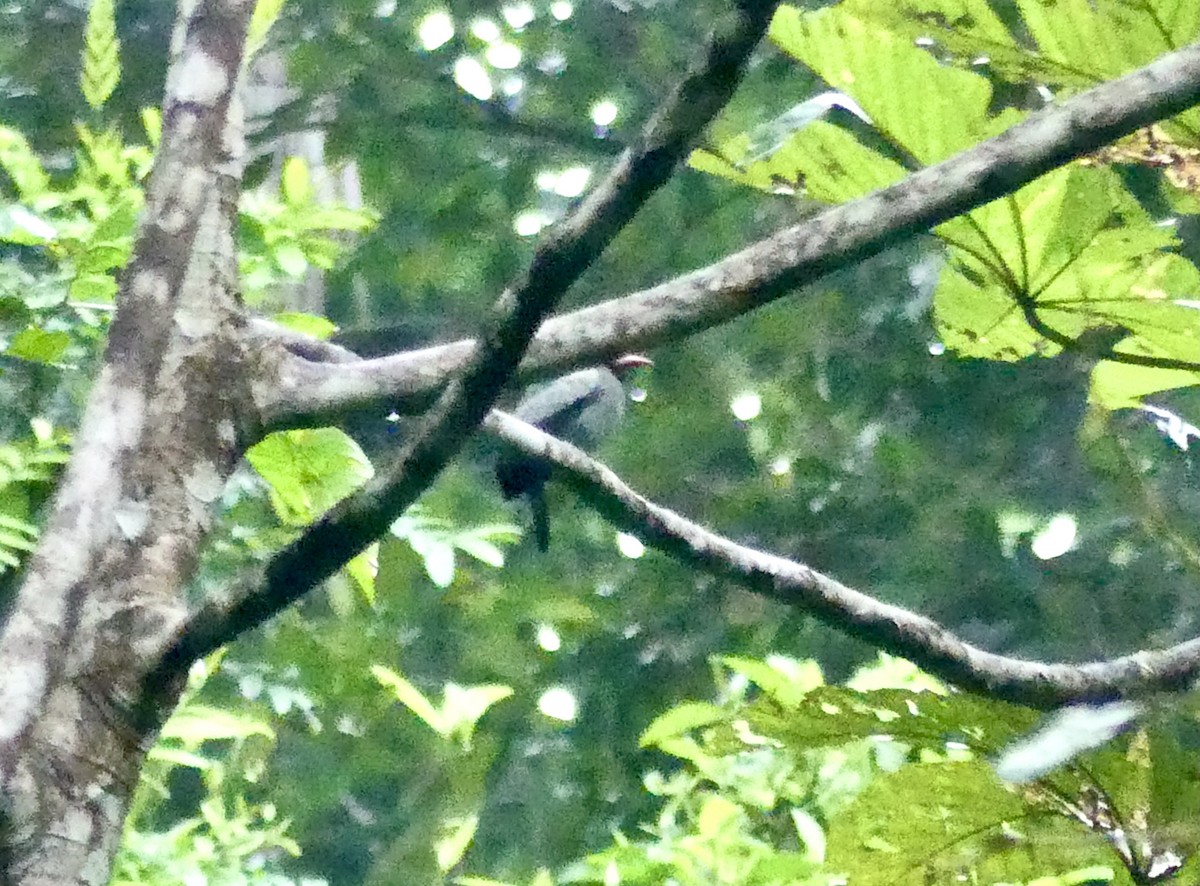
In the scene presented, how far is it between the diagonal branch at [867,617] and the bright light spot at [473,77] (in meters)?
1.57

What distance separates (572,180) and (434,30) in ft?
1.23

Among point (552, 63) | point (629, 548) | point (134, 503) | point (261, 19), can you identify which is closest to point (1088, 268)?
point (134, 503)

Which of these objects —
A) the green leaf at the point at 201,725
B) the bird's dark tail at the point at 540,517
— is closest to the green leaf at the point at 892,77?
the green leaf at the point at 201,725

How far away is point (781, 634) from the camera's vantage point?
6.93 ft

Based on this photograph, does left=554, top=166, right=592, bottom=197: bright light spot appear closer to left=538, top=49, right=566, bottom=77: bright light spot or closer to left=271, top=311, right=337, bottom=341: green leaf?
left=538, top=49, right=566, bottom=77: bright light spot

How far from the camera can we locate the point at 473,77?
89.5 inches

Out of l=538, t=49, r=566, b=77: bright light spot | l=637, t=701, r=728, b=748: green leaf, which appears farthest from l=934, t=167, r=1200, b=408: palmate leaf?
l=538, t=49, r=566, b=77: bright light spot

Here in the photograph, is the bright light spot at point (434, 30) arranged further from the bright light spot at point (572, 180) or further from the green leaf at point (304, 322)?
the green leaf at point (304, 322)

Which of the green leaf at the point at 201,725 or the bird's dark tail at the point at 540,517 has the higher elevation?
the bird's dark tail at the point at 540,517

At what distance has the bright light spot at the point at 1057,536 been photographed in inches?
75.1

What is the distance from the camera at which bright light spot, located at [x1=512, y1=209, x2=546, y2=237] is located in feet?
7.29

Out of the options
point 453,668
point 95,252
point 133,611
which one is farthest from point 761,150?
point 453,668

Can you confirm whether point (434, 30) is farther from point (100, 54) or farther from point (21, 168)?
point (100, 54)

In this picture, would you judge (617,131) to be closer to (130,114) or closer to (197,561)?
(130,114)
